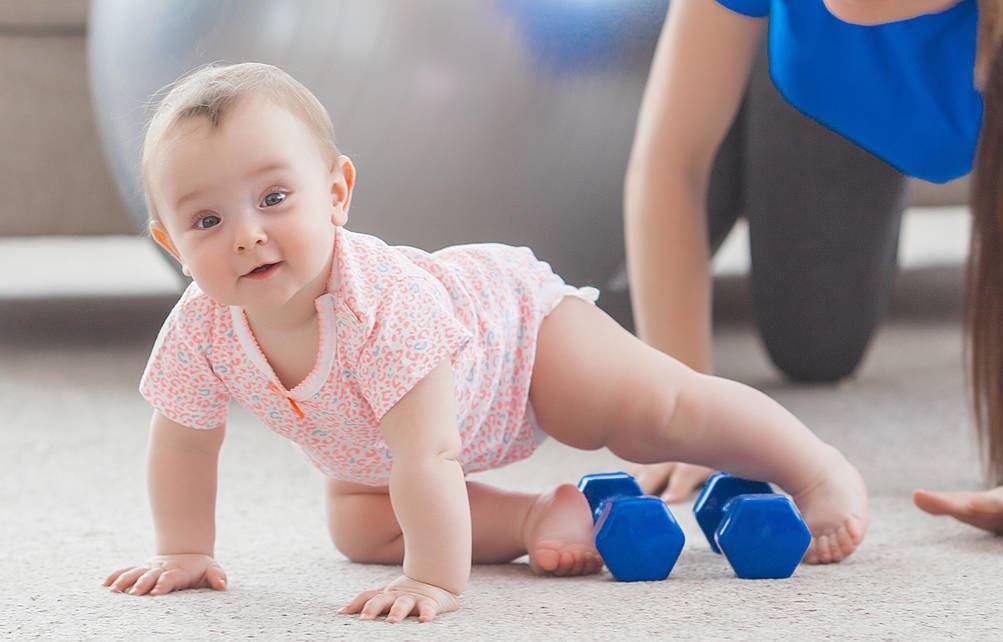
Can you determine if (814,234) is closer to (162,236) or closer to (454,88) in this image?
(454,88)

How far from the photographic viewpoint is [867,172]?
137 centimetres

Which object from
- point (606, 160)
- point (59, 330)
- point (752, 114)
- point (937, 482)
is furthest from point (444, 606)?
point (59, 330)

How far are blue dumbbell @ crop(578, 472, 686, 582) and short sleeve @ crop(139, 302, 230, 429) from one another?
0.23m

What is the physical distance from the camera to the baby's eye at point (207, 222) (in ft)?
2.34

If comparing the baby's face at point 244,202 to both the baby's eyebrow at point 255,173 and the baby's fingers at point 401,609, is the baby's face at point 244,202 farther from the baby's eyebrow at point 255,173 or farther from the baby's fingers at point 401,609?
the baby's fingers at point 401,609

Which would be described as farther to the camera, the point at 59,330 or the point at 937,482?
the point at 59,330

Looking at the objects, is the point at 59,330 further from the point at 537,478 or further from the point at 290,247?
the point at 290,247

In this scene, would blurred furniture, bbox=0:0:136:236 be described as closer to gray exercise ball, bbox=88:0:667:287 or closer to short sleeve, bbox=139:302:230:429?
gray exercise ball, bbox=88:0:667:287

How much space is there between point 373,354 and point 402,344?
17 mm

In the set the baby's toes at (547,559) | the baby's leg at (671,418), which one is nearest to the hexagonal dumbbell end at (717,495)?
the baby's leg at (671,418)

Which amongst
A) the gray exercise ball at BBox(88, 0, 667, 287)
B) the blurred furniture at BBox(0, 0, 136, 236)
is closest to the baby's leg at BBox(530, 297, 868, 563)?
the gray exercise ball at BBox(88, 0, 667, 287)

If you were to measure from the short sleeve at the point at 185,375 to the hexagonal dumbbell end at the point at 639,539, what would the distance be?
235 mm

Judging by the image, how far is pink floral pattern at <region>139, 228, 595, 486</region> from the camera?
2.47 feet

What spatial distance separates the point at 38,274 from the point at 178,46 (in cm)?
144
